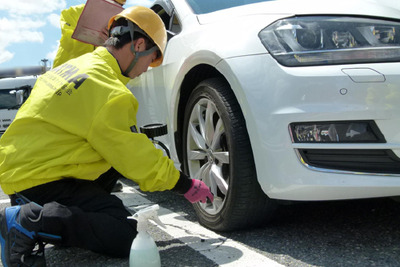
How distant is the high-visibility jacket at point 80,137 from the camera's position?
2.09 metres

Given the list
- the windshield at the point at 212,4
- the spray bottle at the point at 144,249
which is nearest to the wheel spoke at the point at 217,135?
the spray bottle at the point at 144,249

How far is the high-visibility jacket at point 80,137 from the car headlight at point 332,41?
73cm

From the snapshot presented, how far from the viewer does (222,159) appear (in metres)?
2.49

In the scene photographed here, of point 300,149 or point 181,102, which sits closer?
point 300,149

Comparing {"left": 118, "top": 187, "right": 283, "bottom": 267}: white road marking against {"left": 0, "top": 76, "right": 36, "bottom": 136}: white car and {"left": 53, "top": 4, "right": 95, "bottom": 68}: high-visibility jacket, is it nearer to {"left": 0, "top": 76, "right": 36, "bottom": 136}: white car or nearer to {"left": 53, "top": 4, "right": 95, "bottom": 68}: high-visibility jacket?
{"left": 53, "top": 4, "right": 95, "bottom": 68}: high-visibility jacket

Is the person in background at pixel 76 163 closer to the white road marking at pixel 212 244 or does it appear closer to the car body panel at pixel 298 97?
the white road marking at pixel 212 244

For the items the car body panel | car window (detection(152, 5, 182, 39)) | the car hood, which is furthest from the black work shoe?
car window (detection(152, 5, 182, 39))

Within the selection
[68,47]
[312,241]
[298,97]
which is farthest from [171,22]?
[312,241]

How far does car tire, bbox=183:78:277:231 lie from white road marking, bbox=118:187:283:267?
0.08 meters

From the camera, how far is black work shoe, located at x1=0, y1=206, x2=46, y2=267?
2.06 metres

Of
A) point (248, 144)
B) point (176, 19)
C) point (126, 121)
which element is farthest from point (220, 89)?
point (176, 19)

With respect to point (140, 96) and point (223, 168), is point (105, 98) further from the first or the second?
point (140, 96)

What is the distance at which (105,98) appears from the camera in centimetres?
207

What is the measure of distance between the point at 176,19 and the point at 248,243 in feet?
5.45
